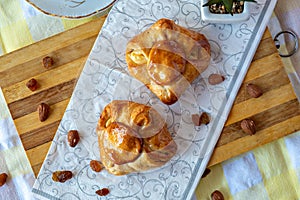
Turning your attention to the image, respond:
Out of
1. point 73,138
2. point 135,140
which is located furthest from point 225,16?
point 73,138

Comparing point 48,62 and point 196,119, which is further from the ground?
point 48,62

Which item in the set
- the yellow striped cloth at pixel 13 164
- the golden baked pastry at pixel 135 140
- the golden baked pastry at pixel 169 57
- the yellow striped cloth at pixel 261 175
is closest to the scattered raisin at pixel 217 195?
Result: the yellow striped cloth at pixel 261 175

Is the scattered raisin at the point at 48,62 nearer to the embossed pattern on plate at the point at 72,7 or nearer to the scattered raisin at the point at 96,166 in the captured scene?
the embossed pattern on plate at the point at 72,7

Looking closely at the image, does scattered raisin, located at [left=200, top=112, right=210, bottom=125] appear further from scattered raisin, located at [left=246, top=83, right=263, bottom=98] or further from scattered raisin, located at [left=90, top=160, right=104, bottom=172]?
scattered raisin, located at [left=90, top=160, right=104, bottom=172]

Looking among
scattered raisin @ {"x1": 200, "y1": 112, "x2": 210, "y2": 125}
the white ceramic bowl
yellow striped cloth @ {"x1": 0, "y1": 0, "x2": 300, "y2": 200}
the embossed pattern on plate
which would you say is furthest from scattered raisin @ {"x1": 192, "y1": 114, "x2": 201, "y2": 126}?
the embossed pattern on plate

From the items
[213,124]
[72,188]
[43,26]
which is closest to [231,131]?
[213,124]

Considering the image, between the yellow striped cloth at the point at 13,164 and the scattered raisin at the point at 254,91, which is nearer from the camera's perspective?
the scattered raisin at the point at 254,91

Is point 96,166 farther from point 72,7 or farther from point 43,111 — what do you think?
point 72,7
